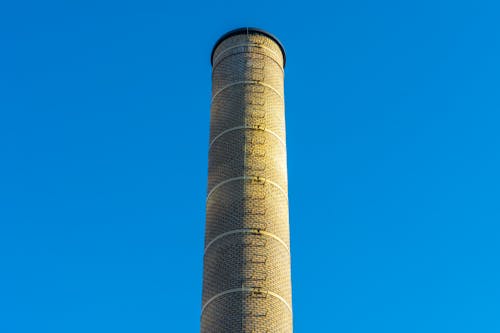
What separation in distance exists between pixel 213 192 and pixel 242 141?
186 cm

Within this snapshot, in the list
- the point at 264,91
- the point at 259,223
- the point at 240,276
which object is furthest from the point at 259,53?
the point at 240,276

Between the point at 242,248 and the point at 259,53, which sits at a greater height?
the point at 259,53

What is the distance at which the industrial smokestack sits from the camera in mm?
24297

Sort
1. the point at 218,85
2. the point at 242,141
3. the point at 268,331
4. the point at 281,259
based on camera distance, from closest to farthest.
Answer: the point at 268,331 → the point at 281,259 → the point at 242,141 → the point at 218,85

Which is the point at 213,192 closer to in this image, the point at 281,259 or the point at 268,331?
the point at 281,259

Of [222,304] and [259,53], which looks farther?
[259,53]

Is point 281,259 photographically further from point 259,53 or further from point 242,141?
point 259,53

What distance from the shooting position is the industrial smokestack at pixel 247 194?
24.3m

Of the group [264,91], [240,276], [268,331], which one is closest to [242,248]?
[240,276]

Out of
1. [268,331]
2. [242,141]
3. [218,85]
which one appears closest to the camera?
[268,331]

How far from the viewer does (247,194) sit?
26.3 meters

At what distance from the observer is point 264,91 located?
2898cm

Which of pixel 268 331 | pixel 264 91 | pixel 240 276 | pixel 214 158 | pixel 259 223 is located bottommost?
pixel 268 331

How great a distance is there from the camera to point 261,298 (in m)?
24.3
